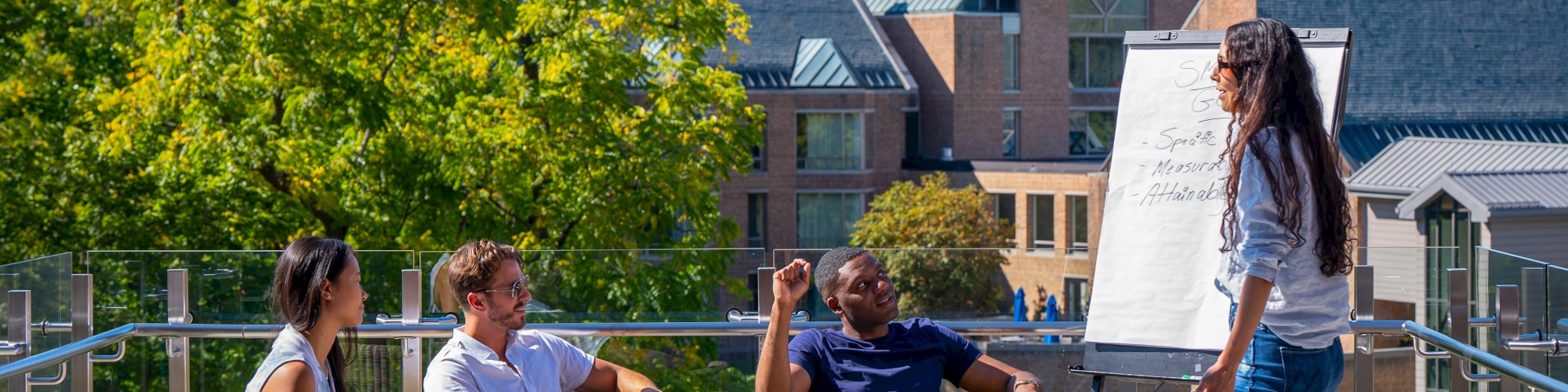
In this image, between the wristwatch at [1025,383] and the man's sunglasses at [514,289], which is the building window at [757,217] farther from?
the man's sunglasses at [514,289]

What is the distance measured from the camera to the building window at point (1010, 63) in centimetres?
3778

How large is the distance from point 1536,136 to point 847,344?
108ft

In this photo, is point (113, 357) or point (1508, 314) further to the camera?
point (113, 357)

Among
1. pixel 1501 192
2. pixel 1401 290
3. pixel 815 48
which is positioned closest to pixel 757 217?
pixel 815 48

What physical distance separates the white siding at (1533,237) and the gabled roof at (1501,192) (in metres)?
0.25

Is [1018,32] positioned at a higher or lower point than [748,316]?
higher

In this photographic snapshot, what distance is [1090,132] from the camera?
3878 centimetres

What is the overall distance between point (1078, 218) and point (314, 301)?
1198 inches

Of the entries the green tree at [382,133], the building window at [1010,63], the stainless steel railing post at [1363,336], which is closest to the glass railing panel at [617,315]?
the stainless steel railing post at [1363,336]

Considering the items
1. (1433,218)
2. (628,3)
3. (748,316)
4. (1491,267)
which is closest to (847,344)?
(748,316)

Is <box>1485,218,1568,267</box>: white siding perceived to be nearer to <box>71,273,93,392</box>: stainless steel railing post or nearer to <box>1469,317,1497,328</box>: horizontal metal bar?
<box>1469,317,1497,328</box>: horizontal metal bar

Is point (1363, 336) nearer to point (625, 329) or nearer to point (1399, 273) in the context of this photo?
point (1399, 273)

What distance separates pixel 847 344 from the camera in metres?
4.49

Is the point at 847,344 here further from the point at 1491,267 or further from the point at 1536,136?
the point at 1536,136
